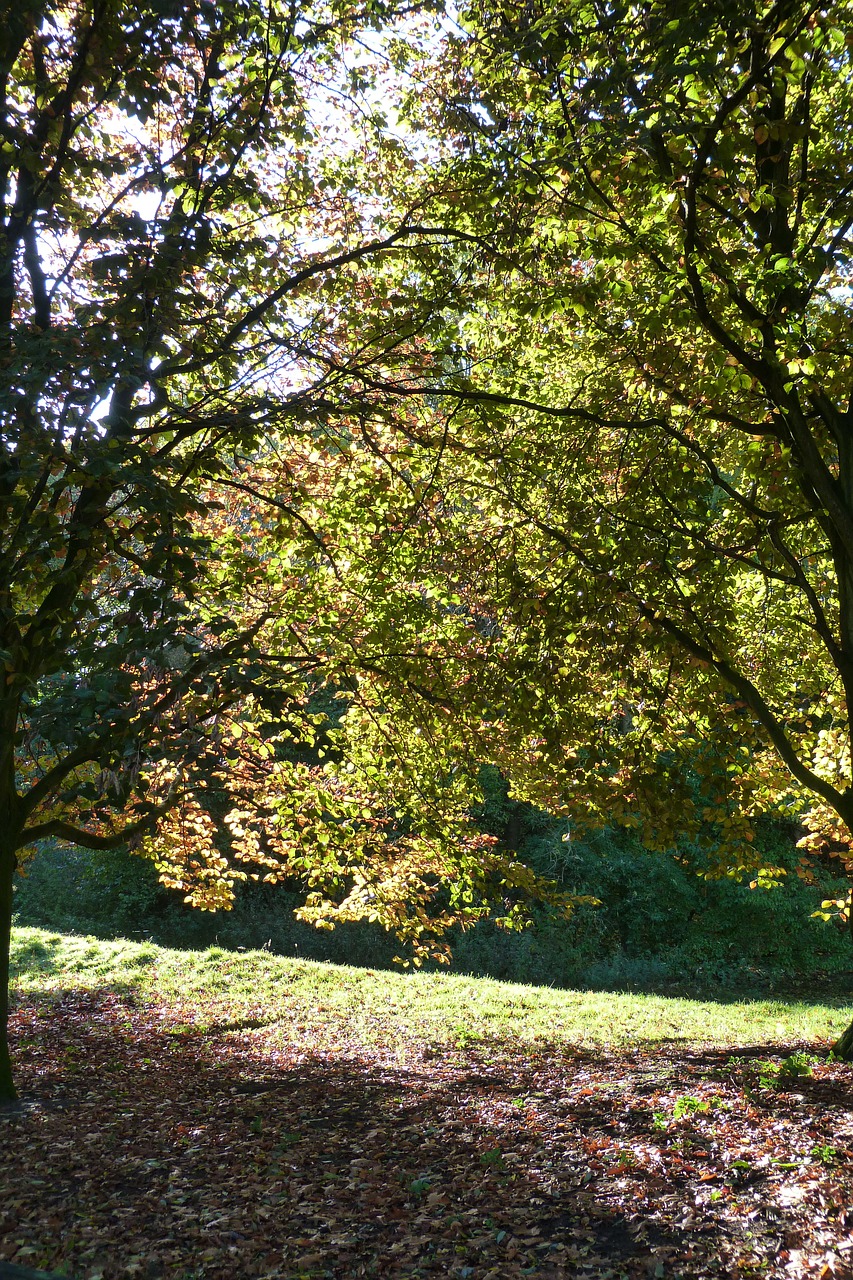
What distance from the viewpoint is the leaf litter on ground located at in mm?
3992

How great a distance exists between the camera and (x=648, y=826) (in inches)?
240

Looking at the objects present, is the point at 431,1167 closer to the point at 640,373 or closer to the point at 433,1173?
A: the point at 433,1173

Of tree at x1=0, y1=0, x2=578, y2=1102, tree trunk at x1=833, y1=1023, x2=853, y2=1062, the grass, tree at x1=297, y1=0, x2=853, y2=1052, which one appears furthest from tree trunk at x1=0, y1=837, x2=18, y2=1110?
tree trunk at x1=833, y1=1023, x2=853, y2=1062

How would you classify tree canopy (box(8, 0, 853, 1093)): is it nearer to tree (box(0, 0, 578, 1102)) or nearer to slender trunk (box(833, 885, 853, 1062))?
tree (box(0, 0, 578, 1102))

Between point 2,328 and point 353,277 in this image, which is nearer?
point 2,328

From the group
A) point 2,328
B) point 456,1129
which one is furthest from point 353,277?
point 456,1129

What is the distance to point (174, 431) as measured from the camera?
20.7 ft

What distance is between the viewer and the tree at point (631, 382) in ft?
16.0

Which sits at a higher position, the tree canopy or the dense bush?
the tree canopy

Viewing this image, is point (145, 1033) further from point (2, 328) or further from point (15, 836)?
point (2, 328)

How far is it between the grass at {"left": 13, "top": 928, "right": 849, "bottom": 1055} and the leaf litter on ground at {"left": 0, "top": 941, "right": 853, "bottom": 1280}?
1.58 metres

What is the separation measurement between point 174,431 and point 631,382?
136 inches

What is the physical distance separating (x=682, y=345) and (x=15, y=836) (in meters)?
6.44

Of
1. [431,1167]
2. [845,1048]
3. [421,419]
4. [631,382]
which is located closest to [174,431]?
[421,419]
